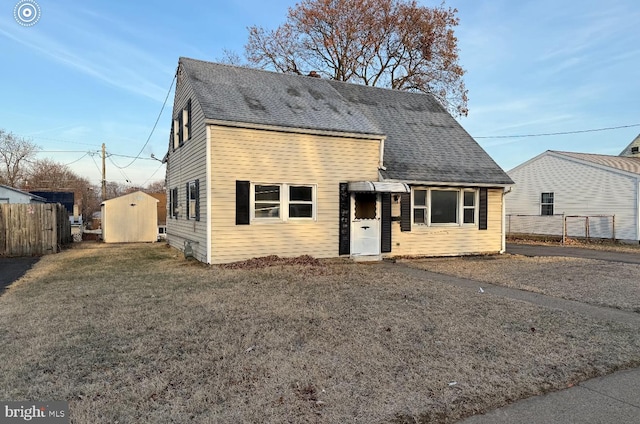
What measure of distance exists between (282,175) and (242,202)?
1.44 m

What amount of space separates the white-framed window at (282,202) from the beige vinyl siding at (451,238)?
9.77 ft

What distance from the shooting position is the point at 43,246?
52.0 feet

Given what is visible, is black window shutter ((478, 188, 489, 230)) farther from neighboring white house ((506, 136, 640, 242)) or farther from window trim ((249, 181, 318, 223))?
neighboring white house ((506, 136, 640, 242))

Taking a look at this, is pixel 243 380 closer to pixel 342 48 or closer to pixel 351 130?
pixel 351 130

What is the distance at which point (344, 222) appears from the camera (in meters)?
13.4

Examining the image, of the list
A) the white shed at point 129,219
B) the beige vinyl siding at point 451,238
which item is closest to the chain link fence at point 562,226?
the beige vinyl siding at point 451,238

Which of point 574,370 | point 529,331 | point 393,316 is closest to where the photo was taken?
point 574,370

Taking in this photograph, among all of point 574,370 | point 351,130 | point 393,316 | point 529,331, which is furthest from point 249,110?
point 574,370

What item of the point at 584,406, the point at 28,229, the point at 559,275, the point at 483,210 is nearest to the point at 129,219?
the point at 28,229

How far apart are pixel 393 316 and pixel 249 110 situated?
825 cm

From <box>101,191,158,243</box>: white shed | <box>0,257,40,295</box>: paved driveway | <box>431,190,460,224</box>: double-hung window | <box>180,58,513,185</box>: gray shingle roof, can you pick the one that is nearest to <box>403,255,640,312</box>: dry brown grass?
<box>431,190,460,224</box>: double-hung window

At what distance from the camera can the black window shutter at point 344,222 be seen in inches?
526

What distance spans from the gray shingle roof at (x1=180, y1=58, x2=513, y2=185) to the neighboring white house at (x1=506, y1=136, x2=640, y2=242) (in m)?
9.34

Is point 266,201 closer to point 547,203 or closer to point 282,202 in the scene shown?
point 282,202
